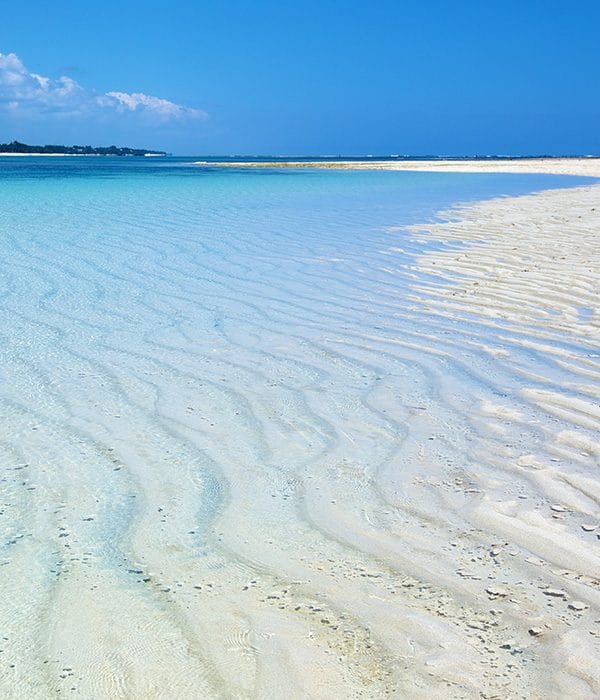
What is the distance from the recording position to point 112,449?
345cm

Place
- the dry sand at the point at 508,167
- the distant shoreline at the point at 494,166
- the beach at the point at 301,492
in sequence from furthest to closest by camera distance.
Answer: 1. the distant shoreline at the point at 494,166
2. the dry sand at the point at 508,167
3. the beach at the point at 301,492

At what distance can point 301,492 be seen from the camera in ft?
9.98

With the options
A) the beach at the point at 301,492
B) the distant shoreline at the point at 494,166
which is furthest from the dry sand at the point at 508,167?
the beach at the point at 301,492

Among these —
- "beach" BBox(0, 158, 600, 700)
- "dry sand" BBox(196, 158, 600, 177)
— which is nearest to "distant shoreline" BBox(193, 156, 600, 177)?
"dry sand" BBox(196, 158, 600, 177)

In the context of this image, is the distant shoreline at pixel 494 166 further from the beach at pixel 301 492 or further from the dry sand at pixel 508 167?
the beach at pixel 301 492

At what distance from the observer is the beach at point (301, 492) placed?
80.2 inches

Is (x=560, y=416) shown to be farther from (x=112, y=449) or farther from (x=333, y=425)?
(x=112, y=449)

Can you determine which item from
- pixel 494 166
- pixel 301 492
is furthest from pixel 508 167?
pixel 301 492

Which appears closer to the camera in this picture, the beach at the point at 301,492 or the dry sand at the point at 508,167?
the beach at the point at 301,492

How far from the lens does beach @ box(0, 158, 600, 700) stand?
2.04 m

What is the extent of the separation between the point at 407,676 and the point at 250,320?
422cm

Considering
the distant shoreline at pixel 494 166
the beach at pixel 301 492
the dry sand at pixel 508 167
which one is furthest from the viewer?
the distant shoreline at pixel 494 166

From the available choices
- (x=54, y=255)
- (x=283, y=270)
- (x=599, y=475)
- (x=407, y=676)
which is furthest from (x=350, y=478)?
(x=54, y=255)

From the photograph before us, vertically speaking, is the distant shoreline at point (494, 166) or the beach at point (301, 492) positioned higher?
the beach at point (301, 492)
